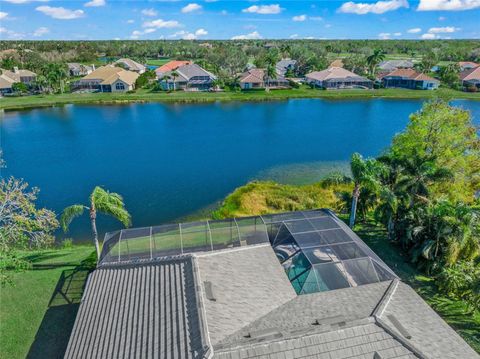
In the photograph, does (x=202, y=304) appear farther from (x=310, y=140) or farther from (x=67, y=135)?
(x=67, y=135)

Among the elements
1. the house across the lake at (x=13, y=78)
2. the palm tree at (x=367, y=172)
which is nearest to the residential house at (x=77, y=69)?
the house across the lake at (x=13, y=78)

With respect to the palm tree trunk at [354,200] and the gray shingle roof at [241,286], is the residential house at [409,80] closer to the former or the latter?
the palm tree trunk at [354,200]

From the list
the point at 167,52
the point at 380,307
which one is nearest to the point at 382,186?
the point at 380,307

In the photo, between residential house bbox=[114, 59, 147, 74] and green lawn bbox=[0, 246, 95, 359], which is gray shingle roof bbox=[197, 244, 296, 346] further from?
residential house bbox=[114, 59, 147, 74]

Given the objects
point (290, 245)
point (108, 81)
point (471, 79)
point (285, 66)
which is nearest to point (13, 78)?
point (108, 81)

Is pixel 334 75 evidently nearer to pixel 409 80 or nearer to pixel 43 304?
pixel 409 80
